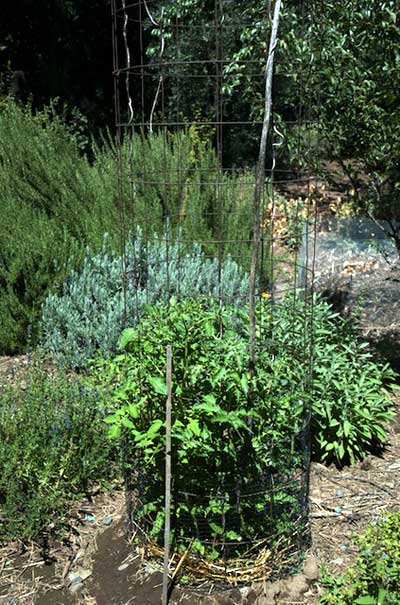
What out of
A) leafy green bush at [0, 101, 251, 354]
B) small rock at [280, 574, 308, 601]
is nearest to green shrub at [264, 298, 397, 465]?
small rock at [280, 574, 308, 601]

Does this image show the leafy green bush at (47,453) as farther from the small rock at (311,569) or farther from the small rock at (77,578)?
the small rock at (311,569)

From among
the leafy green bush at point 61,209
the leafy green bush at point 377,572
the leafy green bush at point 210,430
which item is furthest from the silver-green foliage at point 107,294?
the leafy green bush at point 377,572

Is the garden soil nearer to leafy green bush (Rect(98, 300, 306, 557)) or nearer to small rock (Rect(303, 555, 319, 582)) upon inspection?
small rock (Rect(303, 555, 319, 582))

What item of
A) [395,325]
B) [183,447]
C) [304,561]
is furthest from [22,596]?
[395,325]

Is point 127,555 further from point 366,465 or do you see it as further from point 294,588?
point 366,465

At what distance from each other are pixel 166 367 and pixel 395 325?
12.1ft

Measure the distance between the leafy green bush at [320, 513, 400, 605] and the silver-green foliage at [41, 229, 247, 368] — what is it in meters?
2.49

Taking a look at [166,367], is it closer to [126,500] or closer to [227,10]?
[126,500]

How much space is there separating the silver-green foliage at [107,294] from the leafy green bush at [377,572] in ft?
8.16

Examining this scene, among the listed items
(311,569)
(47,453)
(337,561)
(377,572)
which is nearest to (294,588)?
(311,569)

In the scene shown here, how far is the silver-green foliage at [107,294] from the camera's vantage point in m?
5.04

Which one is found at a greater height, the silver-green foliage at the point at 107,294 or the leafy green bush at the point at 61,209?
the leafy green bush at the point at 61,209

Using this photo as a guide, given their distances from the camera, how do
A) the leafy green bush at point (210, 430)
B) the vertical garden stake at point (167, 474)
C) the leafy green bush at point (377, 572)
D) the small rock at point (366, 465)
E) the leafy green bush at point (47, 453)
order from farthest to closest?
the small rock at point (366, 465) → the leafy green bush at point (47, 453) → the leafy green bush at point (210, 430) → the vertical garden stake at point (167, 474) → the leafy green bush at point (377, 572)

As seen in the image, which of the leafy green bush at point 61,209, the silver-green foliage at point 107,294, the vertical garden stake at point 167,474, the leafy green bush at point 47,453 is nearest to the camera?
the vertical garden stake at point 167,474
